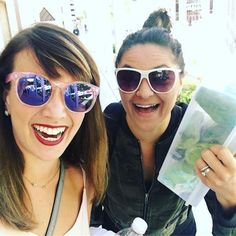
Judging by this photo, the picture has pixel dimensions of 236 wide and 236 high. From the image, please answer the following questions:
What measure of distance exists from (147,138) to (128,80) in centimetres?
27

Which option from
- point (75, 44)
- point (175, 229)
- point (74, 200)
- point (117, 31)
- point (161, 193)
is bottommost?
point (175, 229)

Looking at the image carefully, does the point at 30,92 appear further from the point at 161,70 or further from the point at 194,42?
the point at 194,42

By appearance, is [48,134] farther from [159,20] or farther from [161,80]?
[159,20]

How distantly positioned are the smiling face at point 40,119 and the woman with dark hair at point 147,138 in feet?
0.94

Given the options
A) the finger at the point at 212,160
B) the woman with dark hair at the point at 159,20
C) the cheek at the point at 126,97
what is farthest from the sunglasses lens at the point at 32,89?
the woman with dark hair at the point at 159,20

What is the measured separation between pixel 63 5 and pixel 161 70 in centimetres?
280

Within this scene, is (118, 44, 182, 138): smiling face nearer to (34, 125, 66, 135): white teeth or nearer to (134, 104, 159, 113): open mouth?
(134, 104, 159, 113): open mouth

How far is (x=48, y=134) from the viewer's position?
928mm

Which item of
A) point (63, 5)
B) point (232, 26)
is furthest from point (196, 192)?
point (63, 5)

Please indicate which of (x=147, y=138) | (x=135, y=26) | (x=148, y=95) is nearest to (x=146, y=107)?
(x=148, y=95)

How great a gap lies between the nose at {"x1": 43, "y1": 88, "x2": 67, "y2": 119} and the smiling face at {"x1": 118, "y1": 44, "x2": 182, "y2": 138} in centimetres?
32

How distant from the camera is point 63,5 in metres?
3.56

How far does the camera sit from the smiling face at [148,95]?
44.3 inches

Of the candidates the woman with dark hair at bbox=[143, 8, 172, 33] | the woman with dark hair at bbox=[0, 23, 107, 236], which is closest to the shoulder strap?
the woman with dark hair at bbox=[0, 23, 107, 236]
